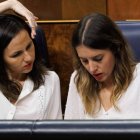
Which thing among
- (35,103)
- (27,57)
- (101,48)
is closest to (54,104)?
Result: (35,103)

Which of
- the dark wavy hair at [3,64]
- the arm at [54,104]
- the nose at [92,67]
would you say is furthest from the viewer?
the arm at [54,104]

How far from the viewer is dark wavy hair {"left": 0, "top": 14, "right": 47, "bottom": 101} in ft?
4.29

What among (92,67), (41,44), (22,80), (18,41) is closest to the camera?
(92,67)

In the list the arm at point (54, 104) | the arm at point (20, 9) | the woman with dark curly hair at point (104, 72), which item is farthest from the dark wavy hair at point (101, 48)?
the arm at point (20, 9)

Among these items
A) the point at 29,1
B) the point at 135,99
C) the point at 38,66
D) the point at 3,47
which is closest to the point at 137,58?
the point at 135,99

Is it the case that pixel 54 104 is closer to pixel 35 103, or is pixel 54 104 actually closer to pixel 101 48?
pixel 35 103

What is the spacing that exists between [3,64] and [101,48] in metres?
0.42

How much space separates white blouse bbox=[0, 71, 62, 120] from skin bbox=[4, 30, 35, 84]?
0.28 ft

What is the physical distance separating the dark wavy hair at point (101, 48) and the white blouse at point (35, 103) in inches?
5.5

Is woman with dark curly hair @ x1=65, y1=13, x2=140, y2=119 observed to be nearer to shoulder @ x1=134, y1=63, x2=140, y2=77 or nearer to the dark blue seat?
shoulder @ x1=134, y1=63, x2=140, y2=77

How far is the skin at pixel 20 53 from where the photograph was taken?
131 centimetres

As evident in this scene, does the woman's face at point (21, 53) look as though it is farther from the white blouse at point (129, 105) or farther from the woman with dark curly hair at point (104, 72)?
the white blouse at point (129, 105)

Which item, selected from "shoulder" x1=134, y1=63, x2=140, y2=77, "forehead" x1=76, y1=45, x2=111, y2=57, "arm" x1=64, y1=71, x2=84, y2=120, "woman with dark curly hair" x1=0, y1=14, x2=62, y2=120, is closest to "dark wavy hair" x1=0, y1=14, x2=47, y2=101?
"woman with dark curly hair" x1=0, y1=14, x2=62, y2=120

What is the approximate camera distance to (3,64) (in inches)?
54.7
